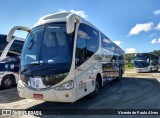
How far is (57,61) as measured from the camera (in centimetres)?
777

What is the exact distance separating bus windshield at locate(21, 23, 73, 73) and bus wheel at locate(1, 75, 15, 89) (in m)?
5.30

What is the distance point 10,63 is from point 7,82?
1.05m

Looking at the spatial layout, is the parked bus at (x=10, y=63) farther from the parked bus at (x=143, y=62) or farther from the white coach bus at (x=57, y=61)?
the parked bus at (x=143, y=62)

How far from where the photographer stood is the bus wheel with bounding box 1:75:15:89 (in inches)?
524

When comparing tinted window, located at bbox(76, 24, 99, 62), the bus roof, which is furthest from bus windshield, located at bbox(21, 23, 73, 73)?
tinted window, located at bbox(76, 24, 99, 62)

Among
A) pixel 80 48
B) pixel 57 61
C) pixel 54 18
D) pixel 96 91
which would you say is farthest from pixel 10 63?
pixel 57 61

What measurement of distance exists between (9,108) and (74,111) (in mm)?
2369

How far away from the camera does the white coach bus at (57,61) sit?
24.8 feet

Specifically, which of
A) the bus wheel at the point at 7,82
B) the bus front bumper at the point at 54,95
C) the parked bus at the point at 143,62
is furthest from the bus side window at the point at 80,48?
the parked bus at the point at 143,62

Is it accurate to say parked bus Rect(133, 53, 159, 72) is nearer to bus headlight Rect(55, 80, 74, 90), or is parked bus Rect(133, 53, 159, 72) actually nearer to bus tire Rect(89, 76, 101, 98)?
bus tire Rect(89, 76, 101, 98)

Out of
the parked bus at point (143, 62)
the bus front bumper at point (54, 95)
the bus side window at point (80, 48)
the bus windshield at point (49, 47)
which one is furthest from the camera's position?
the parked bus at point (143, 62)

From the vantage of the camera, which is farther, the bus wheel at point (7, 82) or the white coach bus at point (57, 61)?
the bus wheel at point (7, 82)

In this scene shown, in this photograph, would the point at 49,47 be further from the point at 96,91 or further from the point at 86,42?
the point at 96,91

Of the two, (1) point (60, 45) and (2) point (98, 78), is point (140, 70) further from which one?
(1) point (60, 45)
